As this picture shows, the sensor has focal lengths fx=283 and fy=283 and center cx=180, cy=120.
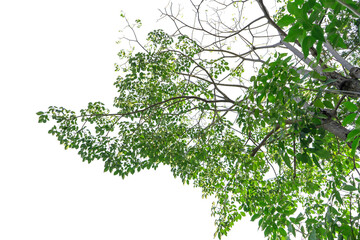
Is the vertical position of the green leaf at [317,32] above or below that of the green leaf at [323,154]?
above

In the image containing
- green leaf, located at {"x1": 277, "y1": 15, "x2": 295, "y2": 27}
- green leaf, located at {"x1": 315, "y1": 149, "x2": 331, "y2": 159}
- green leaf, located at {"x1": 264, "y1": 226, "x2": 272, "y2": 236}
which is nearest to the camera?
green leaf, located at {"x1": 277, "y1": 15, "x2": 295, "y2": 27}

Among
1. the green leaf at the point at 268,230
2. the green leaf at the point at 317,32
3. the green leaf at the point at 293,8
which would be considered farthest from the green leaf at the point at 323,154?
the green leaf at the point at 293,8

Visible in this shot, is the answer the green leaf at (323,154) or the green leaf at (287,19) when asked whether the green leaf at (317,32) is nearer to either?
the green leaf at (287,19)

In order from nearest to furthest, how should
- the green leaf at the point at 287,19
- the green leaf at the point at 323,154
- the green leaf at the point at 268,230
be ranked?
1. the green leaf at the point at 287,19
2. the green leaf at the point at 323,154
3. the green leaf at the point at 268,230

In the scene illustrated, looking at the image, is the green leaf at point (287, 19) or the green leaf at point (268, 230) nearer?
the green leaf at point (287, 19)

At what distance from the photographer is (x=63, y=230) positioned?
11570 mm

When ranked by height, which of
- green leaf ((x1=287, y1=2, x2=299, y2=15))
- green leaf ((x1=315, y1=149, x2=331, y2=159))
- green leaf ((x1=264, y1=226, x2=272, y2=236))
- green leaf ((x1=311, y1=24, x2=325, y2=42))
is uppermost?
green leaf ((x1=287, y1=2, x2=299, y2=15))

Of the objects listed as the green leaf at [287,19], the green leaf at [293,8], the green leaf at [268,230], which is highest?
the green leaf at [293,8]

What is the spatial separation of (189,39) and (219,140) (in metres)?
2.00

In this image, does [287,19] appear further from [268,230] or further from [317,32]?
[268,230]

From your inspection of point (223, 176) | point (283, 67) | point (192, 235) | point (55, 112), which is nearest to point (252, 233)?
point (192, 235)

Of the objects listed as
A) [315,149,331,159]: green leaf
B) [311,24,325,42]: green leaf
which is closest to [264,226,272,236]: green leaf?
[315,149,331,159]: green leaf

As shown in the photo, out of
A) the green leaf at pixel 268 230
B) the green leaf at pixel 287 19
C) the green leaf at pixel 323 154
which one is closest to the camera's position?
the green leaf at pixel 287 19

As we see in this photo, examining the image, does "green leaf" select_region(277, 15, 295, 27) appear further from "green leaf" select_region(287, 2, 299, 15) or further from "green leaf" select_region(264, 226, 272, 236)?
"green leaf" select_region(264, 226, 272, 236)
